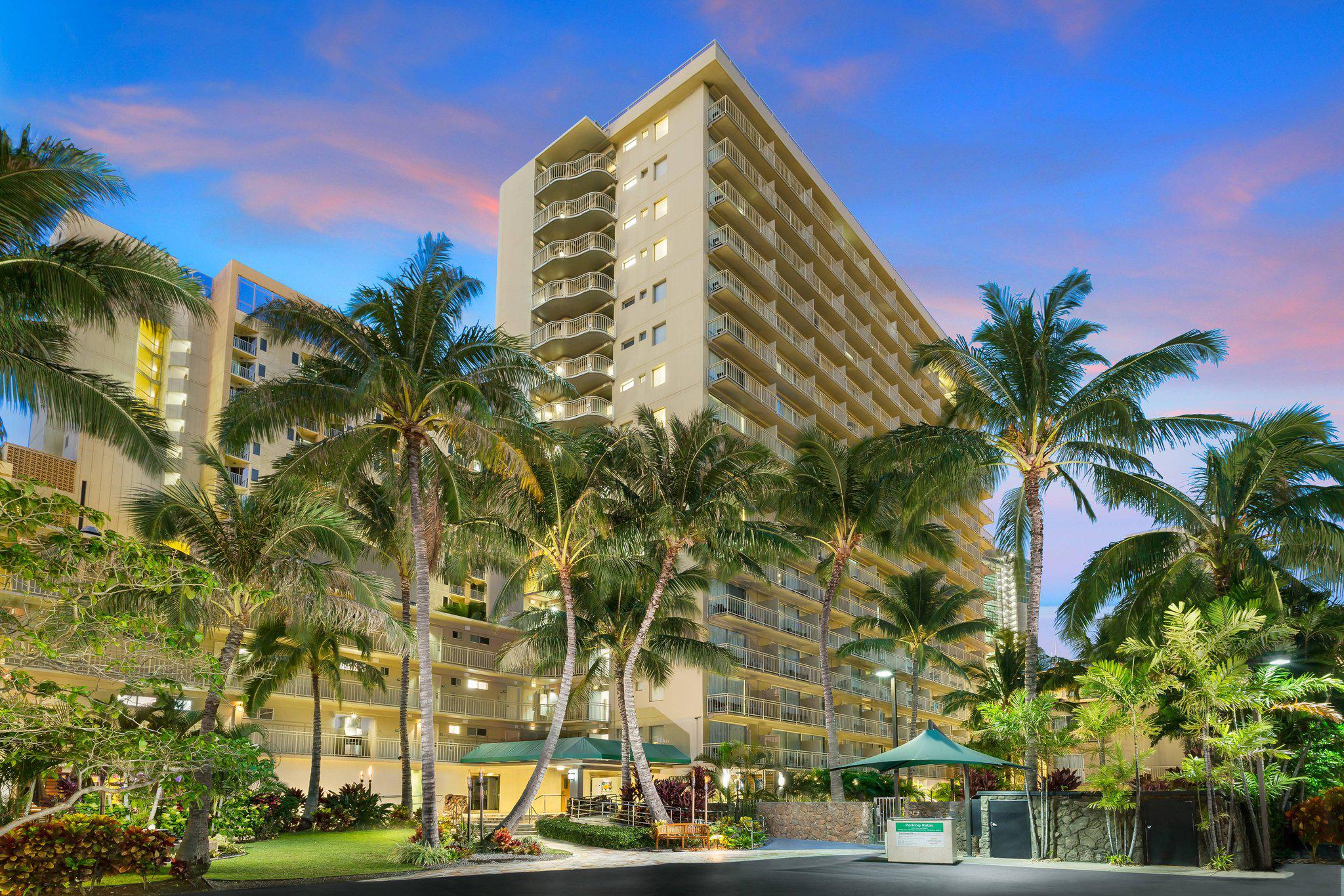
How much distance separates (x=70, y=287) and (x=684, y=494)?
18.9m

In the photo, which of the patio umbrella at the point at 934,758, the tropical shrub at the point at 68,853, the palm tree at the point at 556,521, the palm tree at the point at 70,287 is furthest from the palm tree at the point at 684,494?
the palm tree at the point at 70,287

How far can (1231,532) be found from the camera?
2461 centimetres

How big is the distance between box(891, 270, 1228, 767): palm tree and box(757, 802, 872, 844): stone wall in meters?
7.82

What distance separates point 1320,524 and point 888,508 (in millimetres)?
15318

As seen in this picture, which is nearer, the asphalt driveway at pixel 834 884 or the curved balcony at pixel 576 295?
the asphalt driveway at pixel 834 884

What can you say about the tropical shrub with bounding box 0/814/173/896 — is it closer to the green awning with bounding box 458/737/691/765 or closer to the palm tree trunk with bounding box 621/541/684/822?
the palm tree trunk with bounding box 621/541/684/822

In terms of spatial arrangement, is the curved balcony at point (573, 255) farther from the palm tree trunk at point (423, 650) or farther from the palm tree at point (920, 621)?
the palm tree trunk at point (423, 650)

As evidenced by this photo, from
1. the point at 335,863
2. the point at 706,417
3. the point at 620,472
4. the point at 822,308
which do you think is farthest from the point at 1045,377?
the point at 822,308

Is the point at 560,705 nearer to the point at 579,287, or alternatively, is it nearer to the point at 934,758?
the point at 934,758

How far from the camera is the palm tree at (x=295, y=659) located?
104ft

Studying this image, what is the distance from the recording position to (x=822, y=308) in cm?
6538

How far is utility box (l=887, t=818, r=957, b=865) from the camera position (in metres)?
23.3

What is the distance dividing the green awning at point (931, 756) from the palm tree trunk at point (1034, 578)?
49.4 inches

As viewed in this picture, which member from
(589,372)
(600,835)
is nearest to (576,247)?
(589,372)
